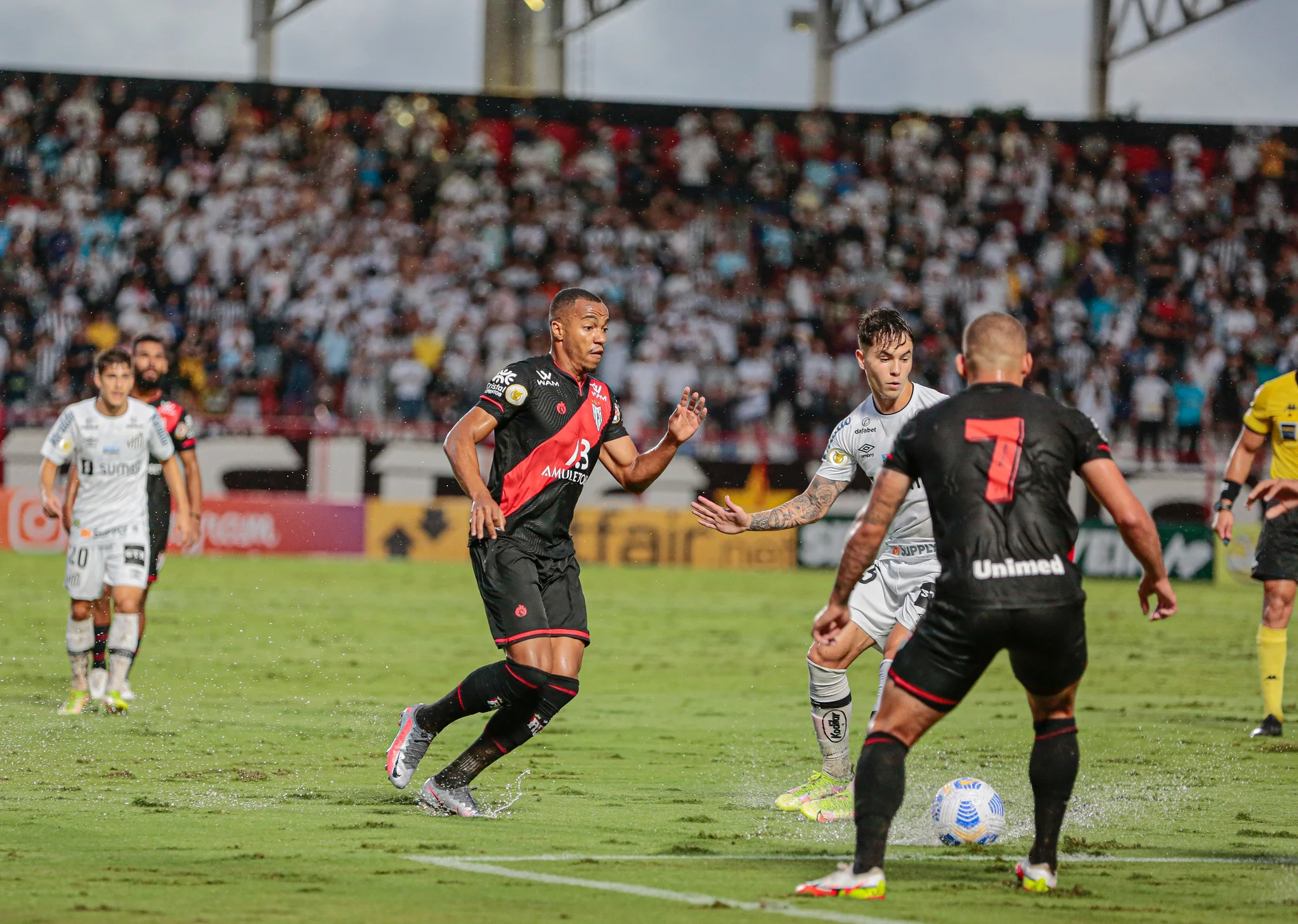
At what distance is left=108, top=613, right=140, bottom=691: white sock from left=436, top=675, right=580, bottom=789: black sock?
175 inches

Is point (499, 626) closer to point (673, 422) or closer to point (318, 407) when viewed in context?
point (673, 422)

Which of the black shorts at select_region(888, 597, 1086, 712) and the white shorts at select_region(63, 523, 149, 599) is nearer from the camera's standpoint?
the black shorts at select_region(888, 597, 1086, 712)

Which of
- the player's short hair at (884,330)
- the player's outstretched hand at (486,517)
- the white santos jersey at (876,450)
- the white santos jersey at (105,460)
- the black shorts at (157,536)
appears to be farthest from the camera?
the black shorts at (157,536)

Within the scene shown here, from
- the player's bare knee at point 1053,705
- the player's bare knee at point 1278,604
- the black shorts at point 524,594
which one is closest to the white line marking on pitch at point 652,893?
the player's bare knee at point 1053,705

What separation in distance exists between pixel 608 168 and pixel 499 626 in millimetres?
23730

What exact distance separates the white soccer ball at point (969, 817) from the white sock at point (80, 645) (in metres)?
6.62

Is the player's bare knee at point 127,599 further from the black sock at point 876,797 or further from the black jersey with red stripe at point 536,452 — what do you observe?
the black sock at point 876,797

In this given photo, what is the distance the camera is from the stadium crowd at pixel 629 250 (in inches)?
1048

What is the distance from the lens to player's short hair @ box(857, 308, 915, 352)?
322 inches

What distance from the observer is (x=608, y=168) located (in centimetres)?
3066

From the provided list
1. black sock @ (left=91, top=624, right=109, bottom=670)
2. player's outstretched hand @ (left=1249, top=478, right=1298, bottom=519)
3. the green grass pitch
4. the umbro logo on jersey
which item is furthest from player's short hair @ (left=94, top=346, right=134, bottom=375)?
player's outstretched hand @ (left=1249, top=478, right=1298, bottom=519)

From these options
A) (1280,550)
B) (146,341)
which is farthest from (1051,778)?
(146,341)

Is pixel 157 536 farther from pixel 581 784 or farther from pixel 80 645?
pixel 581 784

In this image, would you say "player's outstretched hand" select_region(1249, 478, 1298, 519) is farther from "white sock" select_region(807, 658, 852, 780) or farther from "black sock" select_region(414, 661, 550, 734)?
"black sock" select_region(414, 661, 550, 734)
